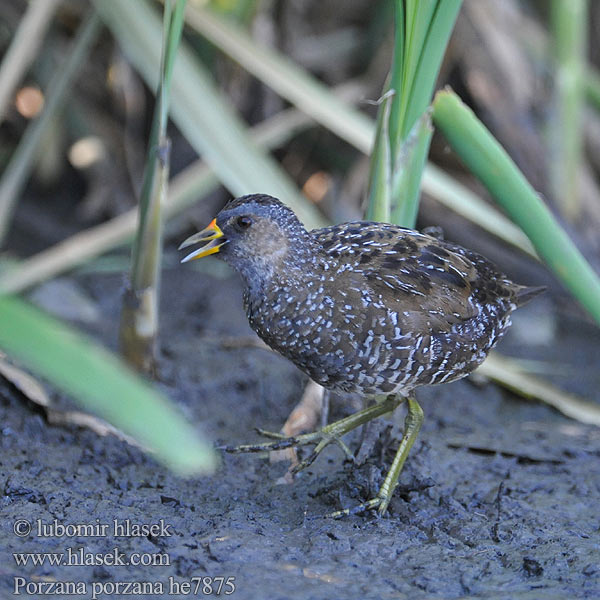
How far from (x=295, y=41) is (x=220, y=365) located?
207 cm

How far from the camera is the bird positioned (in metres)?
2.57

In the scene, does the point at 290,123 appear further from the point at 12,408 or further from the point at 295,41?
the point at 12,408

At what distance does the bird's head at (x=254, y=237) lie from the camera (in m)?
2.61

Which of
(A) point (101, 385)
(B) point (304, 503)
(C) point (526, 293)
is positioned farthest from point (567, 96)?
(A) point (101, 385)

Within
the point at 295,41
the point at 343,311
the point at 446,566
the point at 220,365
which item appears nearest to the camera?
the point at 446,566

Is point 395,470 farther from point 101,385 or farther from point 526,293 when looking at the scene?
point 101,385

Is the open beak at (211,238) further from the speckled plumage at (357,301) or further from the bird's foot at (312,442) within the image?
the bird's foot at (312,442)

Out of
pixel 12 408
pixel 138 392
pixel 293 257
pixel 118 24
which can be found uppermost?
pixel 118 24

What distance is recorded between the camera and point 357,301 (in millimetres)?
2598

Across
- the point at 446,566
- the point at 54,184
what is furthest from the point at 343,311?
the point at 54,184

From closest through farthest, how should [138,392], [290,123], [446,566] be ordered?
[138,392] → [446,566] → [290,123]

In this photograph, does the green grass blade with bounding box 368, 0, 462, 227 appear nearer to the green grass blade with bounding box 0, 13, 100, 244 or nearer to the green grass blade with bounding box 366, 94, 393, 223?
the green grass blade with bounding box 366, 94, 393, 223

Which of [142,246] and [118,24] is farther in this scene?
[118,24]

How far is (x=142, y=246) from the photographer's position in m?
3.01
